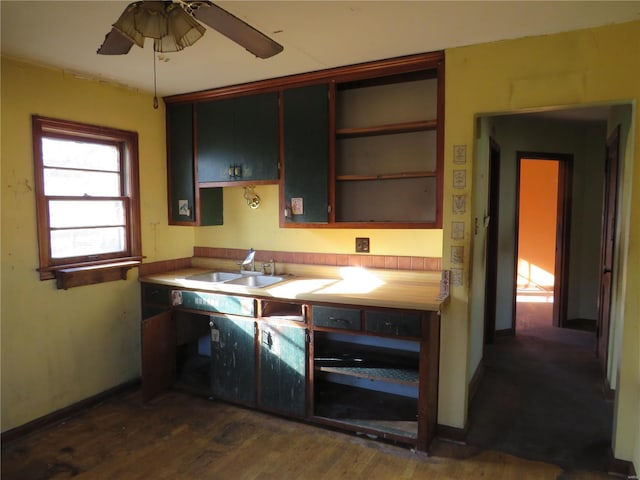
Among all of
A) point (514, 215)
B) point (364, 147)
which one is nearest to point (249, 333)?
point (364, 147)

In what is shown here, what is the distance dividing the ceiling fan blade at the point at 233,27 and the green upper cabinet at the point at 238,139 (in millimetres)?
1190

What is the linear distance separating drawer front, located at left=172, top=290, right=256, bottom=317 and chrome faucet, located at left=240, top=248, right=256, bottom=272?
1.50 feet

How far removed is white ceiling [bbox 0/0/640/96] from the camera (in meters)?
1.89

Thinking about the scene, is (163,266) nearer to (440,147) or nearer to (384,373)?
(384,373)

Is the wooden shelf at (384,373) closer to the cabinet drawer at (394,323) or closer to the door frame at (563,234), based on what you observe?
the cabinet drawer at (394,323)

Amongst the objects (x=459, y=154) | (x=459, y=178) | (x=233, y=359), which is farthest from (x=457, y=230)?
(x=233, y=359)

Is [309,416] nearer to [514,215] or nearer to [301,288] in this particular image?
[301,288]

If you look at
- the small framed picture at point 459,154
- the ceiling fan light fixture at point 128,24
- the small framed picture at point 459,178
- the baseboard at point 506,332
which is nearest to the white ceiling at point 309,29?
the ceiling fan light fixture at point 128,24

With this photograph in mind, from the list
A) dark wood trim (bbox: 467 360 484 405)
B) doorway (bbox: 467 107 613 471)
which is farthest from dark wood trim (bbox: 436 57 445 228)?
dark wood trim (bbox: 467 360 484 405)

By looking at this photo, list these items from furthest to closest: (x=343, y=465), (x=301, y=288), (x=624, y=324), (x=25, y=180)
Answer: (x=301, y=288) → (x=25, y=180) → (x=343, y=465) → (x=624, y=324)

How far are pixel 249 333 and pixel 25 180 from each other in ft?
5.42

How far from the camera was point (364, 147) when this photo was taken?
2.98 m

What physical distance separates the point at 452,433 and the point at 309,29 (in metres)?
2.38

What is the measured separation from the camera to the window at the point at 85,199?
8.98 feet
